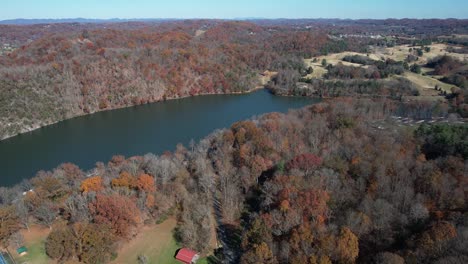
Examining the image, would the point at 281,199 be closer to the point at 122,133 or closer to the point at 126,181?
the point at 126,181

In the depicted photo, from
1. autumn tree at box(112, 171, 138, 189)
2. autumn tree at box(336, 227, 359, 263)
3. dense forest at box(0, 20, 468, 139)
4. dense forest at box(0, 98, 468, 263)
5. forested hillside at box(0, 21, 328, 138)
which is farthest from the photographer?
dense forest at box(0, 20, 468, 139)

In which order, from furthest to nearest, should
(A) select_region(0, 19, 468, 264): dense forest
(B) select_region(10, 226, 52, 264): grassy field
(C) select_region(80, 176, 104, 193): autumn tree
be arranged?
1. (C) select_region(80, 176, 104, 193): autumn tree
2. (B) select_region(10, 226, 52, 264): grassy field
3. (A) select_region(0, 19, 468, 264): dense forest

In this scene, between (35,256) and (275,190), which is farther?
(275,190)

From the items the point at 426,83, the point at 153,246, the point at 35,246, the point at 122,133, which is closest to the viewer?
the point at 35,246

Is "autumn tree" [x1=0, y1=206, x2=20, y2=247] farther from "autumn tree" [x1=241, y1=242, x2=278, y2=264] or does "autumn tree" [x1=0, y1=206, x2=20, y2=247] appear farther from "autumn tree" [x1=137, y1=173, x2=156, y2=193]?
"autumn tree" [x1=241, y1=242, x2=278, y2=264]

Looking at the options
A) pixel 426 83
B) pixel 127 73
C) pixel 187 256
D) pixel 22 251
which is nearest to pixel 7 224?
pixel 22 251

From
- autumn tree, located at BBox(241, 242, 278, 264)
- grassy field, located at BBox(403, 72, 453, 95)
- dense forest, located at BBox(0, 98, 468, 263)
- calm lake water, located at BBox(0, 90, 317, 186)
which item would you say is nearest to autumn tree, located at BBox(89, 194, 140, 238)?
dense forest, located at BBox(0, 98, 468, 263)
